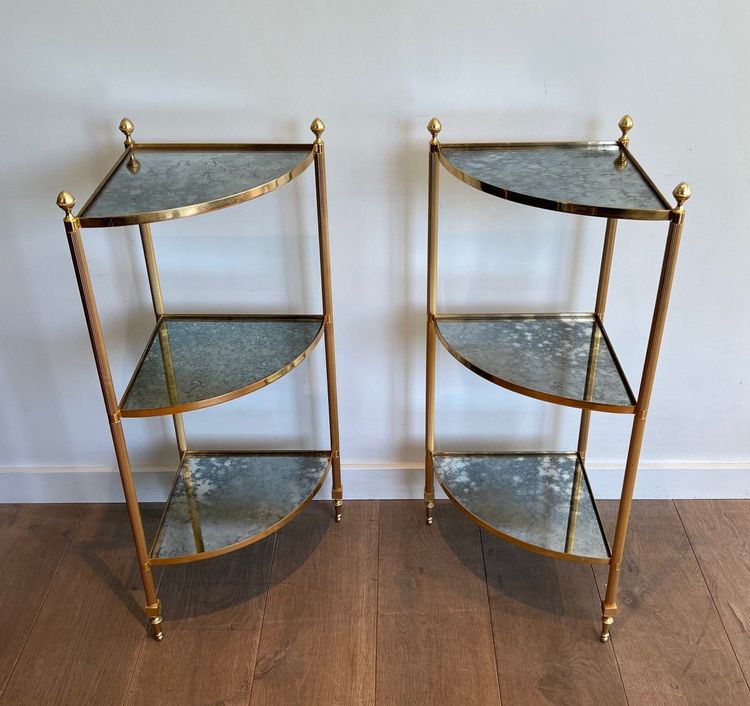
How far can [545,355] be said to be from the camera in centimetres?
175

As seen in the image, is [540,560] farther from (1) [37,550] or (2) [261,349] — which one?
(1) [37,550]

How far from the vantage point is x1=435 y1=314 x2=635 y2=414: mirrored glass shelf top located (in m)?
1.62

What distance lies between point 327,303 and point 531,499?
0.64m

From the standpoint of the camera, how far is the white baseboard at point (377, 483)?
210 cm

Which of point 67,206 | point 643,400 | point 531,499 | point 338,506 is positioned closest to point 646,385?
point 643,400

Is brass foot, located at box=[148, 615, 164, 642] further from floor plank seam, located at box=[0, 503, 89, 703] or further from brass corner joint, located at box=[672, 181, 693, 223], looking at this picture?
brass corner joint, located at box=[672, 181, 693, 223]

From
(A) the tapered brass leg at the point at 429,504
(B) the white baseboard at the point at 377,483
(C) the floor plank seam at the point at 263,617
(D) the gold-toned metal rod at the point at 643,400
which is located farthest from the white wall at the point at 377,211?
(D) the gold-toned metal rod at the point at 643,400

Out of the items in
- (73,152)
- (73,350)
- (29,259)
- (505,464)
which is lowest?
(505,464)

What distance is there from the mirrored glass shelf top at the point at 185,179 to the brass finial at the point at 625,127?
58cm

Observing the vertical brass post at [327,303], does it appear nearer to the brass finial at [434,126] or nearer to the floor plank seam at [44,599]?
the brass finial at [434,126]

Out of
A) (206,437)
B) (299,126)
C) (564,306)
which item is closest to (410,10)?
(299,126)

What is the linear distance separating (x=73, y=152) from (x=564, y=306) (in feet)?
3.54

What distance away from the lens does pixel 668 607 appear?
1.85m

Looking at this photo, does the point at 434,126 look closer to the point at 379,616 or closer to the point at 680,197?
the point at 680,197
